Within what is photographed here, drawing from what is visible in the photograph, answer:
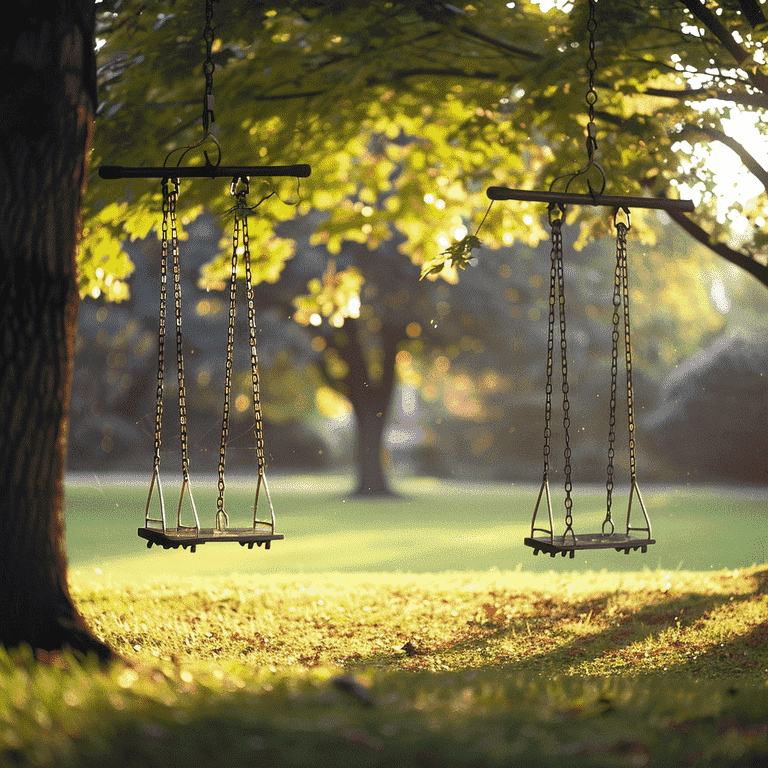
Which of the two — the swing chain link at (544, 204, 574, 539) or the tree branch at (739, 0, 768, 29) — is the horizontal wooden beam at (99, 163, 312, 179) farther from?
the tree branch at (739, 0, 768, 29)

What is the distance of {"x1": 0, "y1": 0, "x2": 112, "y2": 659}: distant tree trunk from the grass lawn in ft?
1.38

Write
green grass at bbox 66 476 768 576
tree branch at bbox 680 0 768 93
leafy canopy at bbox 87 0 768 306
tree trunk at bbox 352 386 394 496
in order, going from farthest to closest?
tree trunk at bbox 352 386 394 496
green grass at bbox 66 476 768 576
leafy canopy at bbox 87 0 768 306
tree branch at bbox 680 0 768 93

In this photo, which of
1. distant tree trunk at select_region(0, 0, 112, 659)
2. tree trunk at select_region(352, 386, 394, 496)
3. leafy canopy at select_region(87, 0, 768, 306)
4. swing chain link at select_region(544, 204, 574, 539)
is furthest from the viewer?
tree trunk at select_region(352, 386, 394, 496)

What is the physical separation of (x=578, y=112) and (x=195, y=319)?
49.5 feet

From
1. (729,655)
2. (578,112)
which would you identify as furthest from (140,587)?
(578,112)

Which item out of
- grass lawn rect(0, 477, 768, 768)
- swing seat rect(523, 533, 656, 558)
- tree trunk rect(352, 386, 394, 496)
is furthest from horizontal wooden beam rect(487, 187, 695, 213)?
tree trunk rect(352, 386, 394, 496)

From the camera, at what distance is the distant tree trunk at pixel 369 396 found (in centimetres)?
2284

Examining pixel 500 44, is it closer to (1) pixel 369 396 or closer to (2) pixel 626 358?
(2) pixel 626 358

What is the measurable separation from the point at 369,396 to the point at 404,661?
54.3 ft

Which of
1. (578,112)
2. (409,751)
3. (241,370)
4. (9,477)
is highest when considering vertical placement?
(578,112)

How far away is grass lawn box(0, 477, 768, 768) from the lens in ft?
10.1

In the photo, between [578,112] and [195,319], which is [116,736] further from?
[195,319]

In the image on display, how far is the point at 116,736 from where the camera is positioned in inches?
120

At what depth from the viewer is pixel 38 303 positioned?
483 cm
